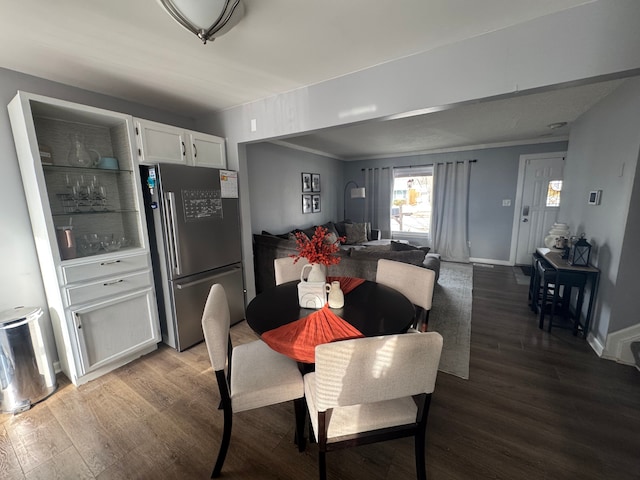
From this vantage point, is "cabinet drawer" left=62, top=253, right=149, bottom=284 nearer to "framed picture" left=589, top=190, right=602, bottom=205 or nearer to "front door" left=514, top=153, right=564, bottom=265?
"framed picture" left=589, top=190, right=602, bottom=205

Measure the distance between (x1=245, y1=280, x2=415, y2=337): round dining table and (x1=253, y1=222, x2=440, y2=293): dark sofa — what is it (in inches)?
43.0

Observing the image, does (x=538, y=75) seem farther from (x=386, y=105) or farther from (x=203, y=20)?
(x=203, y=20)

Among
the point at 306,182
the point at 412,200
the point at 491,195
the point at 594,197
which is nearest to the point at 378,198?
the point at 412,200

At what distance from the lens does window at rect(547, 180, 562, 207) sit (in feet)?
15.2

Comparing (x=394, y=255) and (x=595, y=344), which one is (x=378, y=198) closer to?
(x=394, y=255)

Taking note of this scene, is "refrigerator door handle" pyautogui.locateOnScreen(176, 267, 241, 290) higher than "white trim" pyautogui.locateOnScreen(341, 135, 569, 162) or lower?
lower

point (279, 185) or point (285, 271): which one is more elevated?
point (279, 185)

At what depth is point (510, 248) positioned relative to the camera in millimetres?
5090

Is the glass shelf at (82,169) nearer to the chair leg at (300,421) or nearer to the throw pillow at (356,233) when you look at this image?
the chair leg at (300,421)

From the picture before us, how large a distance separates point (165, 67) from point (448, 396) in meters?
3.21

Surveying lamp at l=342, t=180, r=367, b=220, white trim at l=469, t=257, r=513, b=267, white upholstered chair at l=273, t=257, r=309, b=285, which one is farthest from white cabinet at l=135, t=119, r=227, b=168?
white trim at l=469, t=257, r=513, b=267

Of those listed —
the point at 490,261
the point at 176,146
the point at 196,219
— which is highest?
the point at 176,146

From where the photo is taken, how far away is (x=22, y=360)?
1819 millimetres

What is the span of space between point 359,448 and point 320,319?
813 mm
